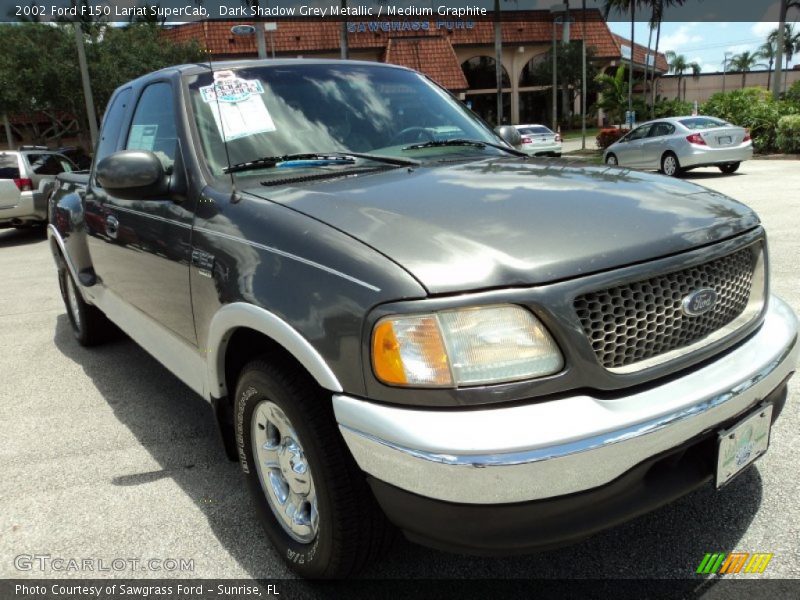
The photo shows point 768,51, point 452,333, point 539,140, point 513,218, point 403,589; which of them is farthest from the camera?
point 768,51

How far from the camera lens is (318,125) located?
298 centimetres

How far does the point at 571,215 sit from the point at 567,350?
0.50 m

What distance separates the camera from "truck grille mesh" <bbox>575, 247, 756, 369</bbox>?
1850mm

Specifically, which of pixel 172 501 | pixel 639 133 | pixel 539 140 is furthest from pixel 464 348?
pixel 539 140

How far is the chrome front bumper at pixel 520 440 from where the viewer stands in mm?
1671

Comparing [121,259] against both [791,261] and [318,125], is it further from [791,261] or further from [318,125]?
[791,261]

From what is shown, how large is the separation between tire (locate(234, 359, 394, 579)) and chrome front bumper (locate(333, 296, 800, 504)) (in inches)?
6.4

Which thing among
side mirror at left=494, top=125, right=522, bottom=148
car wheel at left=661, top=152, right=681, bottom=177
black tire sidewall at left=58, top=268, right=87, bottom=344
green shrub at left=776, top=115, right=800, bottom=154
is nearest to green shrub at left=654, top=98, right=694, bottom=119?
green shrub at left=776, top=115, right=800, bottom=154

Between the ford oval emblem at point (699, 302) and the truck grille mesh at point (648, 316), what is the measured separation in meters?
0.02

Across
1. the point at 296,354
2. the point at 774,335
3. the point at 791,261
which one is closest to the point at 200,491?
the point at 296,354

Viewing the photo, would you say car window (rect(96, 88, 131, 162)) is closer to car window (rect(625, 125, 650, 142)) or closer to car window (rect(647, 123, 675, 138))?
car window (rect(647, 123, 675, 138))

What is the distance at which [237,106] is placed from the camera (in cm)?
290

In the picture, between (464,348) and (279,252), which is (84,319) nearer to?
(279,252)

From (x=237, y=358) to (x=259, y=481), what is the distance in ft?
1.56
